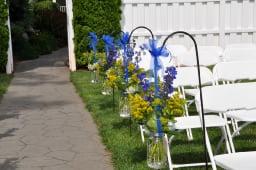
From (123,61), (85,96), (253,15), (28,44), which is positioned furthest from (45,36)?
(123,61)

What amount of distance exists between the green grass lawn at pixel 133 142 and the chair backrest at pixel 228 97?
98cm

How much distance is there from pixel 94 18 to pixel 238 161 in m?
9.76

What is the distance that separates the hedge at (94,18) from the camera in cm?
1326

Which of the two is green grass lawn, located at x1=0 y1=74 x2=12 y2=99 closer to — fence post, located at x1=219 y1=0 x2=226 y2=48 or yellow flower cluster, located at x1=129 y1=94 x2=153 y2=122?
fence post, located at x1=219 y1=0 x2=226 y2=48

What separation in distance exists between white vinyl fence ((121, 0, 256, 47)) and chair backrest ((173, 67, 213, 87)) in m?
7.05

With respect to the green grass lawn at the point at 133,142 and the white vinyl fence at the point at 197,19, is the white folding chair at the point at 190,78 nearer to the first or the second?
the green grass lawn at the point at 133,142

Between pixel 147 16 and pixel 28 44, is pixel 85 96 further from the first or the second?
pixel 28 44

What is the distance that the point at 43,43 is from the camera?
19578mm

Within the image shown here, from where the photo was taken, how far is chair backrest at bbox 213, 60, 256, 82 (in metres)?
6.50

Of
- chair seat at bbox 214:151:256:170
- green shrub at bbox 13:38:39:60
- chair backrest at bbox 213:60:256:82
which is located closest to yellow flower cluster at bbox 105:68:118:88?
chair backrest at bbox 213:60:256:82

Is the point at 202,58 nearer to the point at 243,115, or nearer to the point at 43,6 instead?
the point at 243,115

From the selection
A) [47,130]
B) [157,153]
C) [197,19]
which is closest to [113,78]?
[47,130]

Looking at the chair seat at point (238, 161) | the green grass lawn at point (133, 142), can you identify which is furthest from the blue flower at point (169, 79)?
the green grass lawn at point (133, 142)

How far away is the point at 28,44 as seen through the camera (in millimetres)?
18203
